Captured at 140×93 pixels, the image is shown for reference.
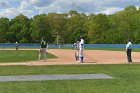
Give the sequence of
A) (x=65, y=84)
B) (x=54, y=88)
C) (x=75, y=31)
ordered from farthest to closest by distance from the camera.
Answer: (x=75, y=31), (x=65, y=84), (x=54, y=88)

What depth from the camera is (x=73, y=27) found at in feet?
461


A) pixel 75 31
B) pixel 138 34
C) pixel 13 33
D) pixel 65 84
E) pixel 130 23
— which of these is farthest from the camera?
pixel 13 33

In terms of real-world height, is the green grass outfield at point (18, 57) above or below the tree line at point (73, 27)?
below

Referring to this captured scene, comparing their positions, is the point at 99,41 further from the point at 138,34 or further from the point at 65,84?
the point at 65,84

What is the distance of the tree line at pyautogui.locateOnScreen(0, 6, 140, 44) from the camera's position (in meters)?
124

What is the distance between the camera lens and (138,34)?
4552 inches

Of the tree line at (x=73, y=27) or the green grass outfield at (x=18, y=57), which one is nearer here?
the green grass outfield at (x=18, y=57)

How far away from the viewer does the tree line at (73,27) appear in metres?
124

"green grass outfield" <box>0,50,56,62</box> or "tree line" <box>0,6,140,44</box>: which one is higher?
"tree line" <box>0,6,140,44</box>

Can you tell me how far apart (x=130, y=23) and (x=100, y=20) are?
1157cm

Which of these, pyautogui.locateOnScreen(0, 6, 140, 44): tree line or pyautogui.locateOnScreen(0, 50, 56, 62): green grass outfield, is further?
pyautogui.locateOnScreen(0, 6, 140, 44): tree line

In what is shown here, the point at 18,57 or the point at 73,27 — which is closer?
the point at 18,57

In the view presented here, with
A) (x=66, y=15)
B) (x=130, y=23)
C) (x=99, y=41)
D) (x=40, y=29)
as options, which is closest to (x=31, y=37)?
(x=40, y=29)

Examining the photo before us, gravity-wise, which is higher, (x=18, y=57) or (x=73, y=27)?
(x=73, y=27)
